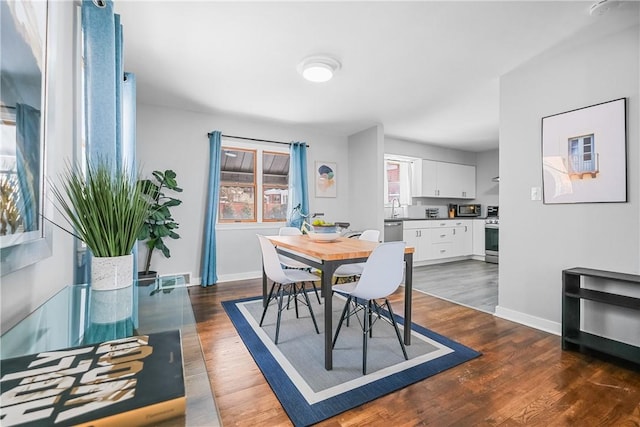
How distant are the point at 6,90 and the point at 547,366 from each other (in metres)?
3.03

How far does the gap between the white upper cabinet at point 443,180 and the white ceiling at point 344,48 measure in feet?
6.96

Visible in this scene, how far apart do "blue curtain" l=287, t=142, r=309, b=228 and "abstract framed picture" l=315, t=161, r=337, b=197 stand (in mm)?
369

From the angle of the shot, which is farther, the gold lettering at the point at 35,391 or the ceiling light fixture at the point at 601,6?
the ceiling light fixture at the point at 601,6

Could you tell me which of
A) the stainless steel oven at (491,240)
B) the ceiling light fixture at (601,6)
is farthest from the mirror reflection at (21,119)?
the stainless steel oven at (491,240)

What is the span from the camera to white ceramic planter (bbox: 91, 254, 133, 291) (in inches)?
42.4

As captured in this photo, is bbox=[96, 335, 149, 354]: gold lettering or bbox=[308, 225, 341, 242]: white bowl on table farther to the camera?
bbox=[308, 225, 341, 242]: white bowl on table

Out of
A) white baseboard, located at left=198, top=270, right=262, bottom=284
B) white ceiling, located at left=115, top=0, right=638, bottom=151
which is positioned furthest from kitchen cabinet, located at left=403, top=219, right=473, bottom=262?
white baseboard, located at left=198, top=270, right=262, bottom=284

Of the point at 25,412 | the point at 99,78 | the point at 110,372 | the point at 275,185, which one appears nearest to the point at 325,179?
the point at 275,185

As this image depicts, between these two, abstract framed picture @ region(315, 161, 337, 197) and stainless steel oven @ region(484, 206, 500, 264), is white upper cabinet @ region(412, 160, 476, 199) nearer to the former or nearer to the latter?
stainless steel oven @ region(484, 206, 500, 264)

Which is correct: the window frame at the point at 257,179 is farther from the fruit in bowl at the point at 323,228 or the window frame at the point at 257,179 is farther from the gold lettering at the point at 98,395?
the gold lettering at the point at 98,395

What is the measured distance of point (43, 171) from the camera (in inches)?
37.8

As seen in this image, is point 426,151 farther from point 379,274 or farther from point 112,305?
point 112,305

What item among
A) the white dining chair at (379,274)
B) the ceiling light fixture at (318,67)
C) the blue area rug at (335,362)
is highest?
the ceiling light fixture at (318,67)

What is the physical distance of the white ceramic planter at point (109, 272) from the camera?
108cm
